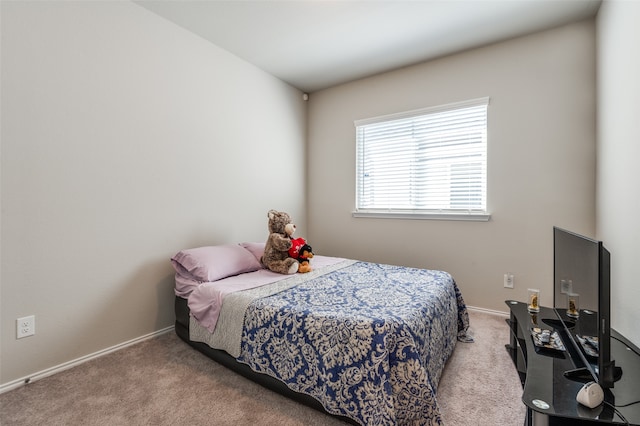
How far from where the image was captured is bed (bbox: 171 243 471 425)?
4.58 ft

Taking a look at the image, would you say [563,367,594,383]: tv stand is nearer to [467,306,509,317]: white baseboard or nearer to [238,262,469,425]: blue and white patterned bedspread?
[238,262,469,425]: blue and white patterned bedspread

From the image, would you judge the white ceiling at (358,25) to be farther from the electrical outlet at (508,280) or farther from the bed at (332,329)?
the electrical outlet at (508,280)

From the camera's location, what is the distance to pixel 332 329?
5.04 ft

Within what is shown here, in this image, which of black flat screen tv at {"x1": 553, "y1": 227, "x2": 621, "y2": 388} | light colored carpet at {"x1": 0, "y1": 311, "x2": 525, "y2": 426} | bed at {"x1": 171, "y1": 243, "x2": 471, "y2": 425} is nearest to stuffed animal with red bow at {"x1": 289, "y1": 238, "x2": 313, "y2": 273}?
bed at {"x1": 171, "y1": 243, "x2": 471, "y2": 425}

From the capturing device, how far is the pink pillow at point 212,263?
2352 millimetres

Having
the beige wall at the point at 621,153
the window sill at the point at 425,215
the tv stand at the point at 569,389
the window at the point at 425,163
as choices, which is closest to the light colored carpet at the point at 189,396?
the tv stand at the point at 569,389

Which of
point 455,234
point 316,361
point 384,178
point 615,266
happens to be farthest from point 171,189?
point 615,266

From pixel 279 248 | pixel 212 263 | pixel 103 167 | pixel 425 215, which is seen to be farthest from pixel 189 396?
pixel 425 215

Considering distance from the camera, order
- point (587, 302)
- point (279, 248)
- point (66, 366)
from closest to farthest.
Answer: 1. point (587, 302)
2. point (66, 366)
3. point (279, 248)

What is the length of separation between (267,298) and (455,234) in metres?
2.16

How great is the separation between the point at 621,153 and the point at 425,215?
164 cm

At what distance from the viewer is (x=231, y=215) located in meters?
3.21

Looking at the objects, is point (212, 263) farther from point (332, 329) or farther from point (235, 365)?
point (332, 329)

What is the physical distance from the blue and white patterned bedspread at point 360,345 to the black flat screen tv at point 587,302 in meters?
0.61
